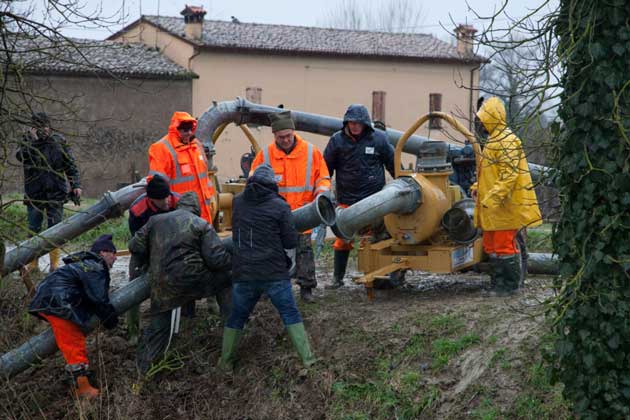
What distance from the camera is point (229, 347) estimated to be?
8227 millimetres

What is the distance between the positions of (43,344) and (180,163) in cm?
212

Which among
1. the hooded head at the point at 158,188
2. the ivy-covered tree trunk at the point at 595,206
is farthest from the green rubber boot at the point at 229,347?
the ivy-covered tree trunk at the point at 595,206

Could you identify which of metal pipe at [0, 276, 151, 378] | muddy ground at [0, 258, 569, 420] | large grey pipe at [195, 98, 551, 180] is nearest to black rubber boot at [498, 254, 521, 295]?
muddy ground at [0, 258, 569, 420]

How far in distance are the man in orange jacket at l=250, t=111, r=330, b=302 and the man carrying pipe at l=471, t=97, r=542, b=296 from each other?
5.05 ft

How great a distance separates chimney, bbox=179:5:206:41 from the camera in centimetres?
3512

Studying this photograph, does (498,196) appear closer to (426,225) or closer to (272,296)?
Result: (426,225)

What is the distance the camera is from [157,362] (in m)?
8.42

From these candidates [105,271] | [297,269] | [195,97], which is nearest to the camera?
[105,271]

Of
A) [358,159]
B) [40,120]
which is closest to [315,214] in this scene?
[358,159]

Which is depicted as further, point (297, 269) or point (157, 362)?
point (297, 269)

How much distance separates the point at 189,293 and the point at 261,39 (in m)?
29.1

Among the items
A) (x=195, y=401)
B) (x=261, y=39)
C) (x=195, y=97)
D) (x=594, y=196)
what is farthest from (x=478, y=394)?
(x=261, y=39)

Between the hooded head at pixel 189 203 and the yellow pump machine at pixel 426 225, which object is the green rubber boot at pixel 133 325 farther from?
the yellow pump machine at pixel 426 225

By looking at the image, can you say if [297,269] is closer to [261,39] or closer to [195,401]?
[195,401]
